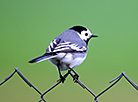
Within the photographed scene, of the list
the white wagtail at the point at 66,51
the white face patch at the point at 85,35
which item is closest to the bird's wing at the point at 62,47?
the white wagtail at the point at 66,51

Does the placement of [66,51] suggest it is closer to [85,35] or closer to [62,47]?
[62,47]

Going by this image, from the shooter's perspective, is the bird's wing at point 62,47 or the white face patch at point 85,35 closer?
the bird's wing at point 62,47

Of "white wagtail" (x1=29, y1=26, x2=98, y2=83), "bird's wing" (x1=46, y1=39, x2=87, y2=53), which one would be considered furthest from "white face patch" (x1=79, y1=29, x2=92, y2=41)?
"bird's wing" (x1=46, y1=39, x2=87, y2=53)

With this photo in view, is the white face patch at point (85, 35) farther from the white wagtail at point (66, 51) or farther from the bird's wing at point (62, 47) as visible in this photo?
the bird's wing at point (62, 47)

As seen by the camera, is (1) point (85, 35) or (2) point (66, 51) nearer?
(2) point (66, 51)

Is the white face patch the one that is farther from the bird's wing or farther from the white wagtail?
the bird's wing

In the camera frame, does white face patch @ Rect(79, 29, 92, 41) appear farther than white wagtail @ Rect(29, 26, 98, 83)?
Yes

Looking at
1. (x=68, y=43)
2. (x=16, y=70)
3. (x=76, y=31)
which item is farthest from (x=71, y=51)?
(x=16, y=70)

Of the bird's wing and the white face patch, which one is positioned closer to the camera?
the bird's wing

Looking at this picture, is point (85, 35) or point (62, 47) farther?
point (85, 35)

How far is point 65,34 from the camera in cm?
211

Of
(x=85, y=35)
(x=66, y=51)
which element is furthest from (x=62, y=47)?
(x=85, y=35)

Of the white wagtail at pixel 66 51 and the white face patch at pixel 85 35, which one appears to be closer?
the white wagtail at pixel 66 51

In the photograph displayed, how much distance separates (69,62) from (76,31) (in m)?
0.43
